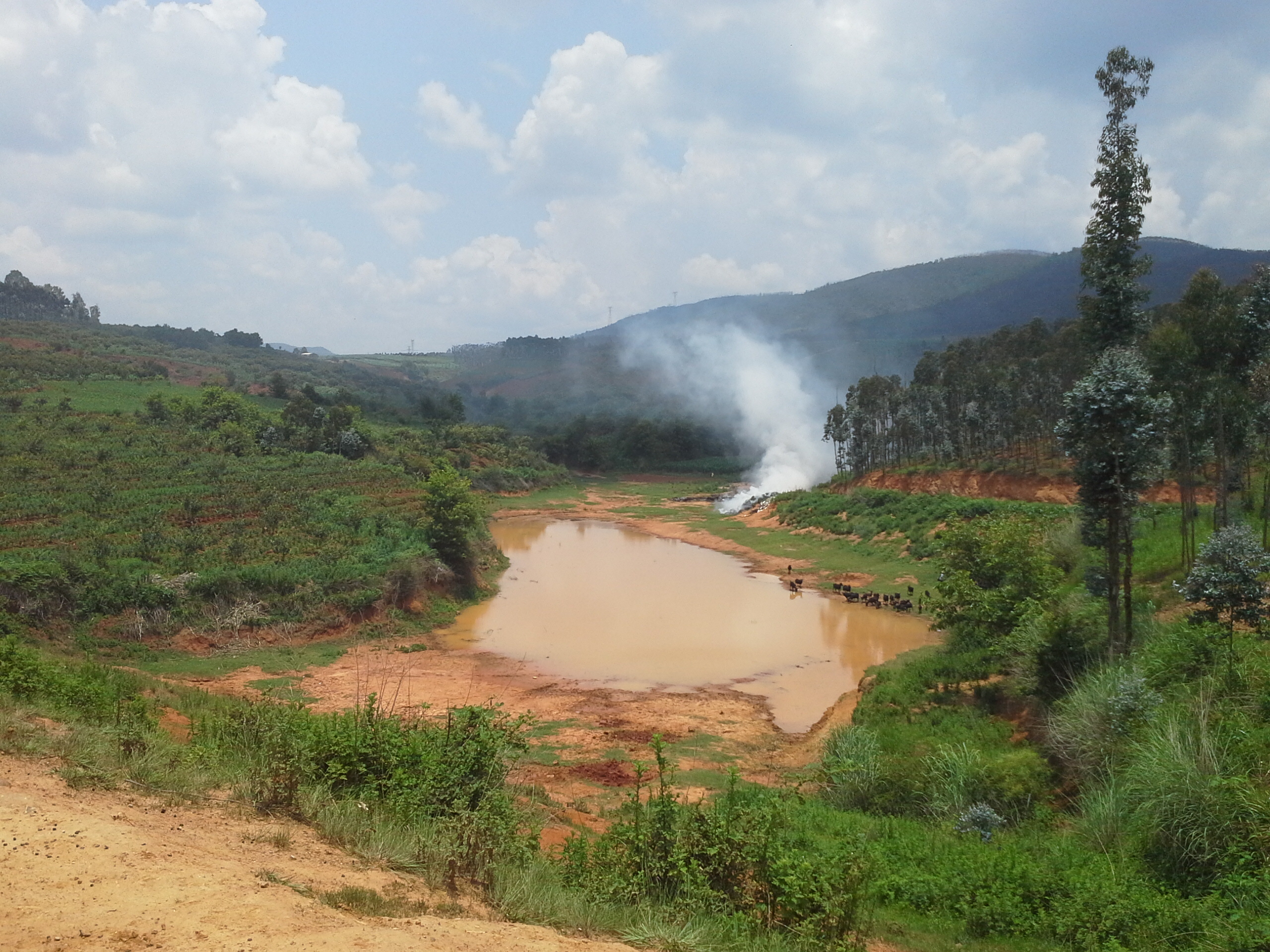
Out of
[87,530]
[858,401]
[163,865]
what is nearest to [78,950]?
[163,865]

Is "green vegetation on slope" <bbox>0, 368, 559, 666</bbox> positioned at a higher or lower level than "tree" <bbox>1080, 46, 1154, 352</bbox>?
lower

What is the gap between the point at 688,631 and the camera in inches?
1107

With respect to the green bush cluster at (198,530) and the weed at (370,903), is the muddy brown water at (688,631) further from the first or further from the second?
the weed at (370,903)

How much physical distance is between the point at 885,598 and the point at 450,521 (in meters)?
18.9

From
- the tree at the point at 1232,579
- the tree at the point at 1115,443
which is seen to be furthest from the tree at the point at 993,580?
the tree at the point at 1232,579

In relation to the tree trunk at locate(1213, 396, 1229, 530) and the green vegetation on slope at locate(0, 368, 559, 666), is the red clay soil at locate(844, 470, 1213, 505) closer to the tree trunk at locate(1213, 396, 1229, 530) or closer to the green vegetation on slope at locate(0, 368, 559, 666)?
the tree trunk at locate(1213, 396, 1229, 530)

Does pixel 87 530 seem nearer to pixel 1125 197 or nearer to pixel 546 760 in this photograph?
pixel 546 760

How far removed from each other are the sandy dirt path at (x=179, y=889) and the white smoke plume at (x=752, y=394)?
5731cm

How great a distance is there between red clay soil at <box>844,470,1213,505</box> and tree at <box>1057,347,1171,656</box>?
2729 cm

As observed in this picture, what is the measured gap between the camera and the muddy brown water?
2270 centimetres

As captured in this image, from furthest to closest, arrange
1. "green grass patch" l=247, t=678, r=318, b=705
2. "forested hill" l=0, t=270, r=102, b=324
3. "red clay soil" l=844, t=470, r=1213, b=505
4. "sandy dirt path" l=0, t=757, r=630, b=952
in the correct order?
"forested hill" l=0, t=270, r=102, b=324 → "red clay soil" l=844, t=470, r=1213, b=505 → "green grass patch" l=247, t=678, r=318, b=705 → "sandy dirt path" l=0, t=757, r=630, b=952

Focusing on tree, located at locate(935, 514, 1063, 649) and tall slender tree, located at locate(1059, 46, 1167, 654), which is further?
tree, located at locate(935, 514, 1063, 649)

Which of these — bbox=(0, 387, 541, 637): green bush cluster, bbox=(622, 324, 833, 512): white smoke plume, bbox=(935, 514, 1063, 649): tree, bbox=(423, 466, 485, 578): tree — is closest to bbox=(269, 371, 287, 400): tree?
bbox=(0, 387, 541, 637): green bush cluster

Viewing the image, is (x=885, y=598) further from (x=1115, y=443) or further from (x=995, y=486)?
(x=995, y=486)
